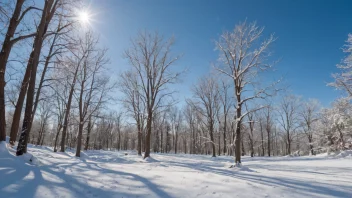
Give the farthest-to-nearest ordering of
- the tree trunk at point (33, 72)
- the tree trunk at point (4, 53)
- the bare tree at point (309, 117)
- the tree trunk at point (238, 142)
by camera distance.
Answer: the bare tree at point (309, 117)
the tree trunk at point (238, 142)
the tree trunk at point (33, 72)
the tree trunk at point (4, 53)

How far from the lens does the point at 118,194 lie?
16.6 ft

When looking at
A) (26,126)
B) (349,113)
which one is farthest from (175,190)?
(349,113)

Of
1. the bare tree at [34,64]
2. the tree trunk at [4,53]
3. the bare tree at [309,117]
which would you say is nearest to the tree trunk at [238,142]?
the bare tree at [34,64]

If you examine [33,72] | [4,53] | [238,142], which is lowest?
[238,142]

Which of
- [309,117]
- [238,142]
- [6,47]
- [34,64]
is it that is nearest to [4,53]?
[6,47]

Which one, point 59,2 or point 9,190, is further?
point 59,2

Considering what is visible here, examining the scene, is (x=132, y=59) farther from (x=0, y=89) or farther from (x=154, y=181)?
(x=154, y=181)

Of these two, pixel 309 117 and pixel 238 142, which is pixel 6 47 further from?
pixel 309 117

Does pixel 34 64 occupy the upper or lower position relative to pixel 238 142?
upper

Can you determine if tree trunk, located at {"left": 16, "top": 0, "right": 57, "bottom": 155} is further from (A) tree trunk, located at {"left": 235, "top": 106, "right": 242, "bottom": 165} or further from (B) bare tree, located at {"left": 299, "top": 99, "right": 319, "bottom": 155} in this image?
(B) bare tree, located at {"left": 299, "top": 99, "right": 319, "bottom": 155}

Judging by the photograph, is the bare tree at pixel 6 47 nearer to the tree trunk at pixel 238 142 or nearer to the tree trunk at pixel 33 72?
the tree trunk at pixel 33 72

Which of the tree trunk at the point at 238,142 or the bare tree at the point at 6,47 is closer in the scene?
the bare tree at the point at 6,47

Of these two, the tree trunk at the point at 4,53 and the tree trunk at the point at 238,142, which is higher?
the tree trunk at the point at 4,53

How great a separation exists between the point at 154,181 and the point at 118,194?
62.9 inches
